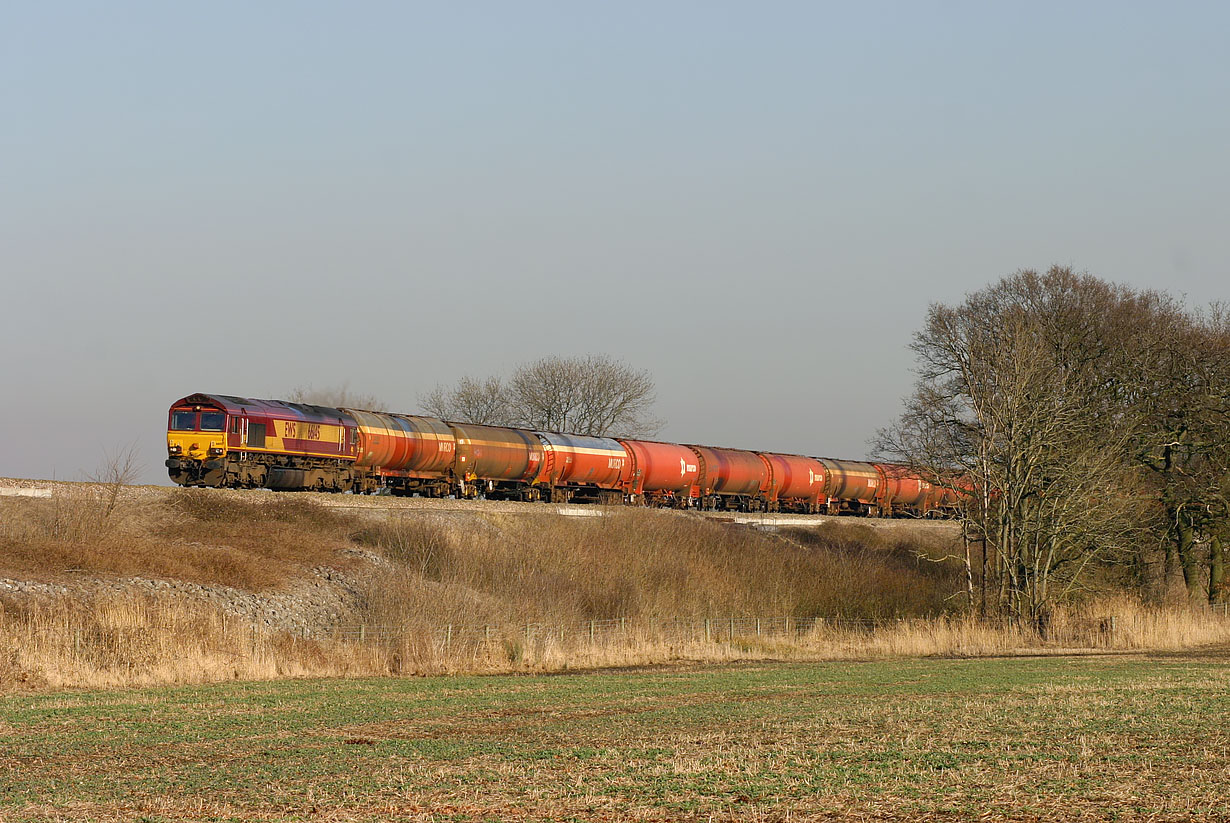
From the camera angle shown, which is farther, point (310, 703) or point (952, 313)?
point (952, 313)

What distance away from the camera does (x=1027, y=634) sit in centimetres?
3725

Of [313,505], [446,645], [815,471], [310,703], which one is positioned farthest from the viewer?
[815,471]

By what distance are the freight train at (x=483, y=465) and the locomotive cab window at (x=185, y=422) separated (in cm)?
4

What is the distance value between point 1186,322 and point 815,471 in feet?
80.5

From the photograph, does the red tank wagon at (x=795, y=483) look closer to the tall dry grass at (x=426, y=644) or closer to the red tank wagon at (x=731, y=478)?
the red tank wagon at (x=731, y=478)

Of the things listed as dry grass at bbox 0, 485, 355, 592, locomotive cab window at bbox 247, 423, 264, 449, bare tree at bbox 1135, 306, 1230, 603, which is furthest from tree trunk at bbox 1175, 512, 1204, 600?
locomotive cab window at bbox 247, 423, 264, 449

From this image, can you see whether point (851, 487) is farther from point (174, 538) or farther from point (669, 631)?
point (174, 538)

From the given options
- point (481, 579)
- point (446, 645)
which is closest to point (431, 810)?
point (446, 645)

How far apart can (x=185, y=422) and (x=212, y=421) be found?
43.0 inches

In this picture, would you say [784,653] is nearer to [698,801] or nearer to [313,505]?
[313,505]

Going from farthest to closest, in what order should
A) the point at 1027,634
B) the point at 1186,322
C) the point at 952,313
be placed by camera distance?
the point at 952,313
the point at 1186,322
the point at 1027,634

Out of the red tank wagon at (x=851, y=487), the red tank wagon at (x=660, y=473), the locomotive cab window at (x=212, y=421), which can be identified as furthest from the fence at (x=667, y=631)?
the red tank wagon at (x=851, y=487)

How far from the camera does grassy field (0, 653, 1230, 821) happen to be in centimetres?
1050

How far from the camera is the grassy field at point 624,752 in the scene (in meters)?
10.5
